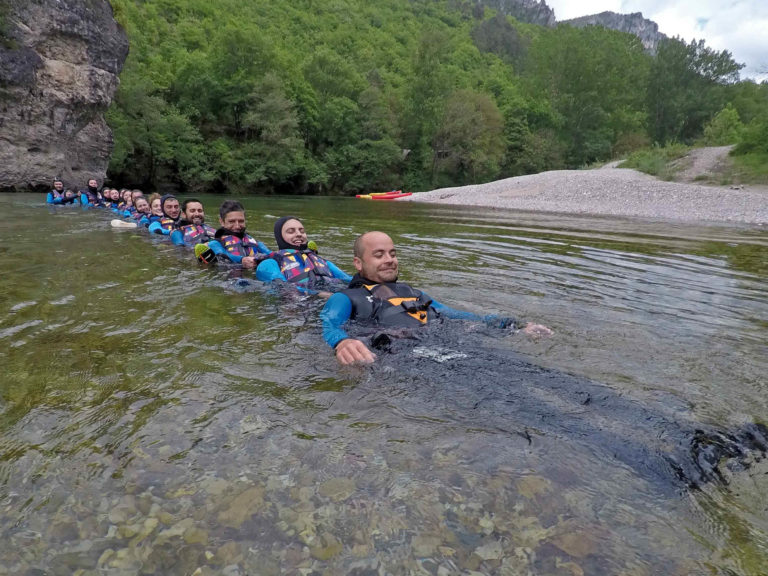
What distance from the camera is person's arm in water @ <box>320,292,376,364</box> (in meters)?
3.37

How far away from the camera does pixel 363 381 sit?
3256mm

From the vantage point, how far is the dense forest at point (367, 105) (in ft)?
121

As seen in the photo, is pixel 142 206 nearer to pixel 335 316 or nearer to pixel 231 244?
pixel 231 244

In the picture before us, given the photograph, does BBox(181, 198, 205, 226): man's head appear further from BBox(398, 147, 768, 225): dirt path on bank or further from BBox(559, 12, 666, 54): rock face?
BBox(559, 12, 666, 54): rock face

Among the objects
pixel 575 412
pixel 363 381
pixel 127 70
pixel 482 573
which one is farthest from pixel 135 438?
pixel 127 70

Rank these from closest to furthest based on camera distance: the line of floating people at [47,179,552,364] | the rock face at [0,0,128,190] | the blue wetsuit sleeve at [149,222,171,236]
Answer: the line of floating people at [47,179,552,364] < the blue wetsuit sleeve at [149,222,171,236] < the rock face at [0,0,128,190]

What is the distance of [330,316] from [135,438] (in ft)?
6.47

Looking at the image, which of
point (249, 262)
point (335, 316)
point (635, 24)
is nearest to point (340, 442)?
point (335, 316)

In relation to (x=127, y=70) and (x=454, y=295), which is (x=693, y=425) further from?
(x=127, y=70)

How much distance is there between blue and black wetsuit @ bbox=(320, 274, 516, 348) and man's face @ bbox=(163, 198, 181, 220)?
774 centimetres

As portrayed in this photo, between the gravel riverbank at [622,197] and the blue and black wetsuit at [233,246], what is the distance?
53.7ft

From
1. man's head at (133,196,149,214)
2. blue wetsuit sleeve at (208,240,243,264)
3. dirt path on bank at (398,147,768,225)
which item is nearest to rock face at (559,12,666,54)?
dirt path on bank at (398,147,768,225)

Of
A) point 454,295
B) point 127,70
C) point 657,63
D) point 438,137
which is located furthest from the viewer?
point 657,63

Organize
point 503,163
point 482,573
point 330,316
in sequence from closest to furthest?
point 482,573 < point 330,316 < point 503,163
